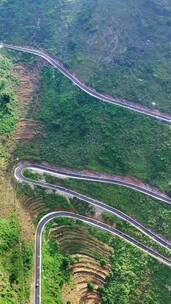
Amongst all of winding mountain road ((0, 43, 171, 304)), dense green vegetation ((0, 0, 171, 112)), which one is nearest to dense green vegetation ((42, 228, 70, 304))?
winding mountain road ((0, 43, 171, 304))

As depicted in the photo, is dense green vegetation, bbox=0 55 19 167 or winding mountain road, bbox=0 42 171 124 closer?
dense green vegetation, bbox=0 55 19 167

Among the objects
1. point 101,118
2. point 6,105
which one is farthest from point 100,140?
point 6,105

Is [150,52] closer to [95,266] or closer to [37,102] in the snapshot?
[37,102]

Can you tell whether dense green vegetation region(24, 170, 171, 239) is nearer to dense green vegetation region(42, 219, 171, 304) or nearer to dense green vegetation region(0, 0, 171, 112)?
dense green vegetation region(42, 219, 171, 304)

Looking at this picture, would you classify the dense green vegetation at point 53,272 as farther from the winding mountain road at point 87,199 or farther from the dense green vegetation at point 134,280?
the winding mountain road at point 87,199

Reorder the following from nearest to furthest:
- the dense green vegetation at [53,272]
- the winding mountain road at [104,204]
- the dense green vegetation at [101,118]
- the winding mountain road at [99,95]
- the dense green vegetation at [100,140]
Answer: the dense green vegetation at [53,272] < the dense green vegetation at [101,118] < the winding mountain road at [104,204] < the dense green vegetation at [100,140] < the winding mountain road at [99,95]

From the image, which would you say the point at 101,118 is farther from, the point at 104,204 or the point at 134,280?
the point at 134,280

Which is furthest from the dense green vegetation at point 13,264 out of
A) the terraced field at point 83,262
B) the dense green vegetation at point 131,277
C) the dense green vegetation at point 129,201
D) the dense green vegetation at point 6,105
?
the dense green vegetation at point 6,105

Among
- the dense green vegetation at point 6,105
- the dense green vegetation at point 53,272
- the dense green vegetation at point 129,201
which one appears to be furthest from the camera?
the dense green vegetation at point 6,105

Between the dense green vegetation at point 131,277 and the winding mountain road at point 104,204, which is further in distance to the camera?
the winding mountain road at point 104,204
